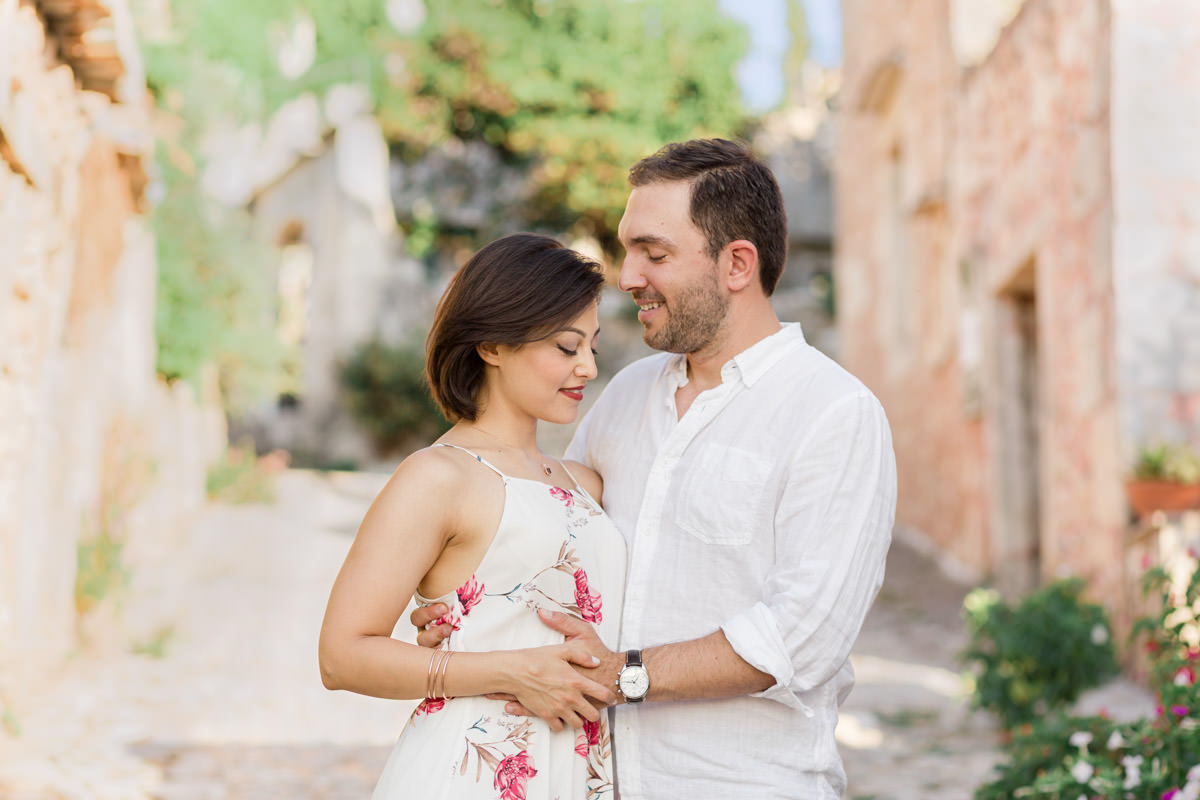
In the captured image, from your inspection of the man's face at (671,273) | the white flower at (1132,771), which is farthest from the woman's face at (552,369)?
the white flower at (1132,771)

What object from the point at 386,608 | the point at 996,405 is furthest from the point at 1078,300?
the point at 386,608

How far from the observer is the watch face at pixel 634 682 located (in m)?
1.92

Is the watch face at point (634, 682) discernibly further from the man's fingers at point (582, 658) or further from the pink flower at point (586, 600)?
the pink flower at point (586, 600)

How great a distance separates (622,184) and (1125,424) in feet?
43.9

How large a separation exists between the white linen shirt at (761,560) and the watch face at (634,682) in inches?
0.7

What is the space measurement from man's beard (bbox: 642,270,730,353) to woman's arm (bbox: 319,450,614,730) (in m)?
0.54

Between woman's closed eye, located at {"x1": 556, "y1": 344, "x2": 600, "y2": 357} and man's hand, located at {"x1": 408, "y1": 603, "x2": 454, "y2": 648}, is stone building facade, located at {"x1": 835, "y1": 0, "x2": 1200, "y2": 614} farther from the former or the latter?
man's hand, located at {"x1": 408, "y1": 603, "x2": 454, "y2": 648}

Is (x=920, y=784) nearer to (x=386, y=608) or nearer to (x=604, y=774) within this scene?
(x=604, y=774)

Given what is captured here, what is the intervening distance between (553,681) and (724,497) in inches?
17.8

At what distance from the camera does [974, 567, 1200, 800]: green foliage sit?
9.89ft

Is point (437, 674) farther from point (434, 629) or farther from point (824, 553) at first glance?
point (824, 553)

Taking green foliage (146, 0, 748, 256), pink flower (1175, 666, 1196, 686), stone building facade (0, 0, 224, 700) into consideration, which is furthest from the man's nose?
green foliage (146, 0, 748, 256)

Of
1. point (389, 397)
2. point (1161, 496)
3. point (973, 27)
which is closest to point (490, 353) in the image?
point (1161, 496)

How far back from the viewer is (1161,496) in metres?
5.18
